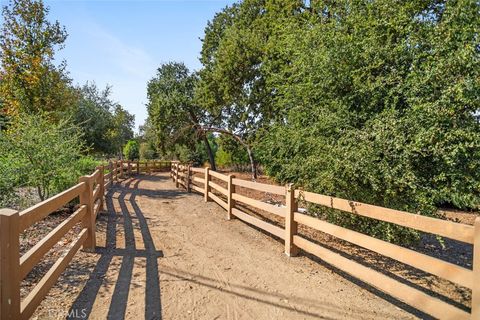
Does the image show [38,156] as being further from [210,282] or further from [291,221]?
[291,221]

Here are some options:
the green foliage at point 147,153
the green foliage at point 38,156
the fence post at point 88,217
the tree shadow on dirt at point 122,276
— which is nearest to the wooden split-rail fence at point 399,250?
the tree shadow on dirt at point 122,276

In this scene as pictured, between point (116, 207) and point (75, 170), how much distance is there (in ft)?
5.58

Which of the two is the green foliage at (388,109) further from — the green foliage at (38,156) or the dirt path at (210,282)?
the green foliage at (38,156)

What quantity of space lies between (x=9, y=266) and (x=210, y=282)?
2.23 meters

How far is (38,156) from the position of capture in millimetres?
6438

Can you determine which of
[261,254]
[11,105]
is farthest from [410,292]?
[11,105]

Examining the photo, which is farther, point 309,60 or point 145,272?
point 309,60

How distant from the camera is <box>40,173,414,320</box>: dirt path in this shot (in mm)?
3271

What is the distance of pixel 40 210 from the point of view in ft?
10.2

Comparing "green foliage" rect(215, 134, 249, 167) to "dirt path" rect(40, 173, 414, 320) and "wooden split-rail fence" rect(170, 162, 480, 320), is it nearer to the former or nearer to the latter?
"dirt path" rect(40, 173, 414, 320)

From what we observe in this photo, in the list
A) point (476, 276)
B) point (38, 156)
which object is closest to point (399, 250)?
point (476, 276)

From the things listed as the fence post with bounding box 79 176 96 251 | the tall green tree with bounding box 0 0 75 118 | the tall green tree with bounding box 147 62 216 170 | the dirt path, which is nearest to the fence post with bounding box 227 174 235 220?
the dirt path

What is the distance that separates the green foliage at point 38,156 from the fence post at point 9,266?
13.7 feet

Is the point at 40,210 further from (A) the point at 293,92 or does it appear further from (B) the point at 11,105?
(B) the point at 11,105
